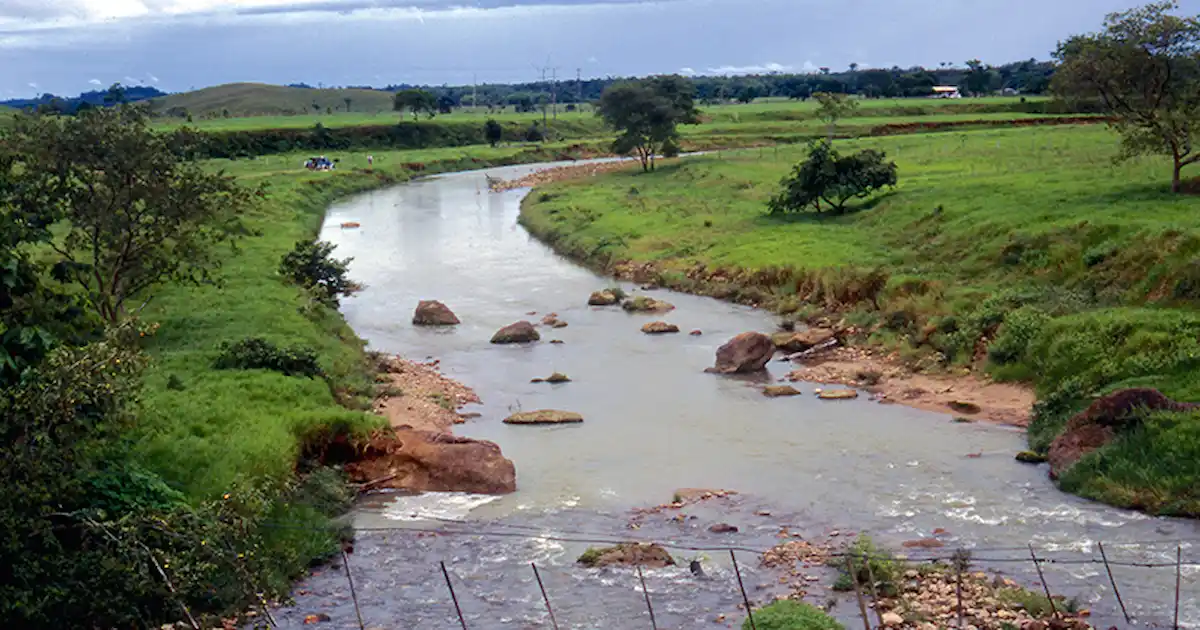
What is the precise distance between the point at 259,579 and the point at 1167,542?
13976mm

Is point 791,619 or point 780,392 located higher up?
point 791,619

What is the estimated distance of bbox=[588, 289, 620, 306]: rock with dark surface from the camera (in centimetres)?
4147

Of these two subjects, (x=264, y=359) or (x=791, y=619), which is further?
(x=264, y=359)

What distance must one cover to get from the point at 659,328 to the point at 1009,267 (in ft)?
36.2

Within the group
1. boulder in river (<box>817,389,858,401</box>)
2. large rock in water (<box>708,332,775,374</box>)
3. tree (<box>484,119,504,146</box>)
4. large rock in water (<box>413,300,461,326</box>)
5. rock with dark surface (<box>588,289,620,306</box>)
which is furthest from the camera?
tree (<box>484,119,504,146</box>)

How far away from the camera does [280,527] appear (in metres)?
17.9

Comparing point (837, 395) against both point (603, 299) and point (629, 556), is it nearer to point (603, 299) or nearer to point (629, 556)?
point (629, 556)

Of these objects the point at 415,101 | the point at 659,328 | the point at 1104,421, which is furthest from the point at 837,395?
the point at 415,101

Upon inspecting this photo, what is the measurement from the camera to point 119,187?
87.3 feet

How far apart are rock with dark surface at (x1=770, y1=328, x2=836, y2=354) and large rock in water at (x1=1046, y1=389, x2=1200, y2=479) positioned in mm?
11250

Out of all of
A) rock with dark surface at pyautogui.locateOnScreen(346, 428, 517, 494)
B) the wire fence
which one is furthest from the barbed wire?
rock with dark surface at pyautogui.locateOnScreen(346, 428, 517, 494)

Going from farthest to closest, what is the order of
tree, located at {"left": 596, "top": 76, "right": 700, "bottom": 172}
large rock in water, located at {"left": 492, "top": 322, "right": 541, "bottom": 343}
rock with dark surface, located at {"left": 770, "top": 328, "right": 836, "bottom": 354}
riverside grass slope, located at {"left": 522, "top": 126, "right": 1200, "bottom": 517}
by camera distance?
1. tree, located at {"left": 596, "top": 76, "right": 700, "bottom": 172}
2. large rock in water, located at {"left": 492, "top": 322, "right": 541, "bottom": 343}
3. rock with dark surface, located at {"left": 770, "top": 328, "right": 836, "bottom": 354}
4. riverside grass slope, located at {"left": 522, "top": 126, "right": 1200, "bottom": 517}

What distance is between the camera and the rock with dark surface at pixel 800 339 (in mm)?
33000

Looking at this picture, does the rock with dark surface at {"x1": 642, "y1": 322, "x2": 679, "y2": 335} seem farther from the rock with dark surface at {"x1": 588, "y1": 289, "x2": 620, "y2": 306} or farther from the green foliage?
the green foliage
